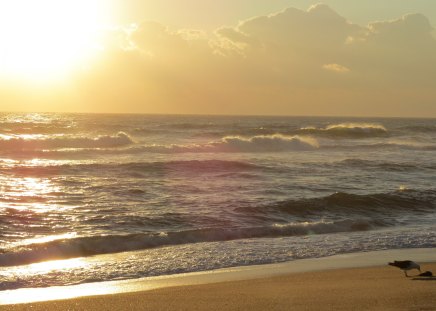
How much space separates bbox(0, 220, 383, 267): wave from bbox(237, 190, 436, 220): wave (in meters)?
1.58

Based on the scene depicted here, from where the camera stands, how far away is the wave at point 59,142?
42.3 m

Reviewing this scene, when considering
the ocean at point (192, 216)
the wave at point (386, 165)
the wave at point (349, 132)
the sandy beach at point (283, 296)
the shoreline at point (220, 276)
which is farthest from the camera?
the wave at point (349, 132)

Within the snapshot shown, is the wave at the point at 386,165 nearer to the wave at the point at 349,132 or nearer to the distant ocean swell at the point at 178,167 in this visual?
the distant ocean swell at the point at 178,167

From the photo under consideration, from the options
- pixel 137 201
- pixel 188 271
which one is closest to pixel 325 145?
pixel 137 201

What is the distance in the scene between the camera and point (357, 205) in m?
17.2

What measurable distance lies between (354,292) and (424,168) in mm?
22969

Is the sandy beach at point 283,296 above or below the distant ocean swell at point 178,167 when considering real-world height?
above

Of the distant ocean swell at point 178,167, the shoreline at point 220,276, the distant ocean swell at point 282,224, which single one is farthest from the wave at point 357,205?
the distant ocean swell at point 178,167

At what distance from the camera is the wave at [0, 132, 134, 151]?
4233 cm

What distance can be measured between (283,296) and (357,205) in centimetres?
1045

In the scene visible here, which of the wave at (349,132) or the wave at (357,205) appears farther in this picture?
the wave at (349,132)

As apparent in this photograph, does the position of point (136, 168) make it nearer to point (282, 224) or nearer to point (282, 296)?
point (282, 224)

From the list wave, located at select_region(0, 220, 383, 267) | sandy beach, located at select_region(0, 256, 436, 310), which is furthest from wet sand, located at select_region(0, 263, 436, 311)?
wave, located at select_region(0, 220, 383, 267)

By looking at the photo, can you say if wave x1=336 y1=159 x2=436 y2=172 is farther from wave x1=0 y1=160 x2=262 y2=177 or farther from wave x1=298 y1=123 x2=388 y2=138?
wave x1=298 y1=123 x2=388 y2=138
